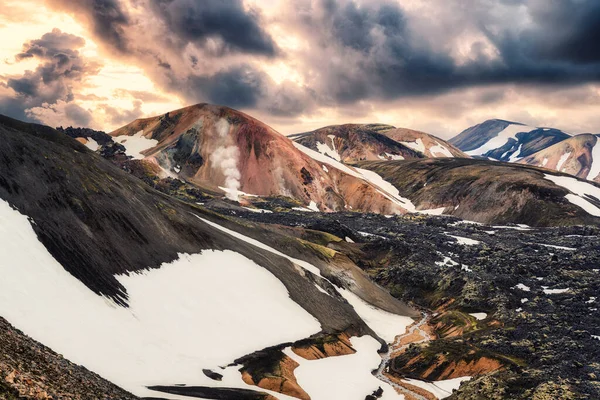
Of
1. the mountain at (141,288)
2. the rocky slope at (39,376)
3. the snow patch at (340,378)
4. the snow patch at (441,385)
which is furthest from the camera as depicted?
the snow patch at (441,385)

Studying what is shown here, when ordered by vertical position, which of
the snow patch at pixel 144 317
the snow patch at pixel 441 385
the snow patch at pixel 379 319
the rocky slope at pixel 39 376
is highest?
the snow patch at pixel 379 319

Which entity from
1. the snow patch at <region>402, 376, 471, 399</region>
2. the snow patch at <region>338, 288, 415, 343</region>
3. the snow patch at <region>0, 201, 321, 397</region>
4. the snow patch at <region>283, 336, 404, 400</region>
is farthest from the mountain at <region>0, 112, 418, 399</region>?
the snow patch at <region>402, 376, 471, 399</region>

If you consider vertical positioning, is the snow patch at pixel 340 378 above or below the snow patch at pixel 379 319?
below

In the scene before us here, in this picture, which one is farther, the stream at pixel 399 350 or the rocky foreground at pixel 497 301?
the stream at pixel 399 350

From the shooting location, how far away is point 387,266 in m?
118

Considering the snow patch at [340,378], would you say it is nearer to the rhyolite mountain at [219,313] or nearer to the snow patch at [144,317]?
the rhyolite mountain at [219,313]

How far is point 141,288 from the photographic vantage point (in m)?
45.8

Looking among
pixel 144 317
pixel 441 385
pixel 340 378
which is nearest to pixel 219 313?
pixel 144 317

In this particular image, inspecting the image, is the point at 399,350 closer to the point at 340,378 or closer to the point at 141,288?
the point at 340,378

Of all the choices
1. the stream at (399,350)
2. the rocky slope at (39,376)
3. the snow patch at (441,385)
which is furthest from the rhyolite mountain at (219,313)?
the stream at (399,350)

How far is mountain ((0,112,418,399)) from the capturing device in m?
31.6

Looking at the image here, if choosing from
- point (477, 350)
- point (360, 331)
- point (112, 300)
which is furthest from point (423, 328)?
point (112, 300)

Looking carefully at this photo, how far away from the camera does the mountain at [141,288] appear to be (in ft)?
104

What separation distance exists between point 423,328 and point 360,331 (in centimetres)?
1530
